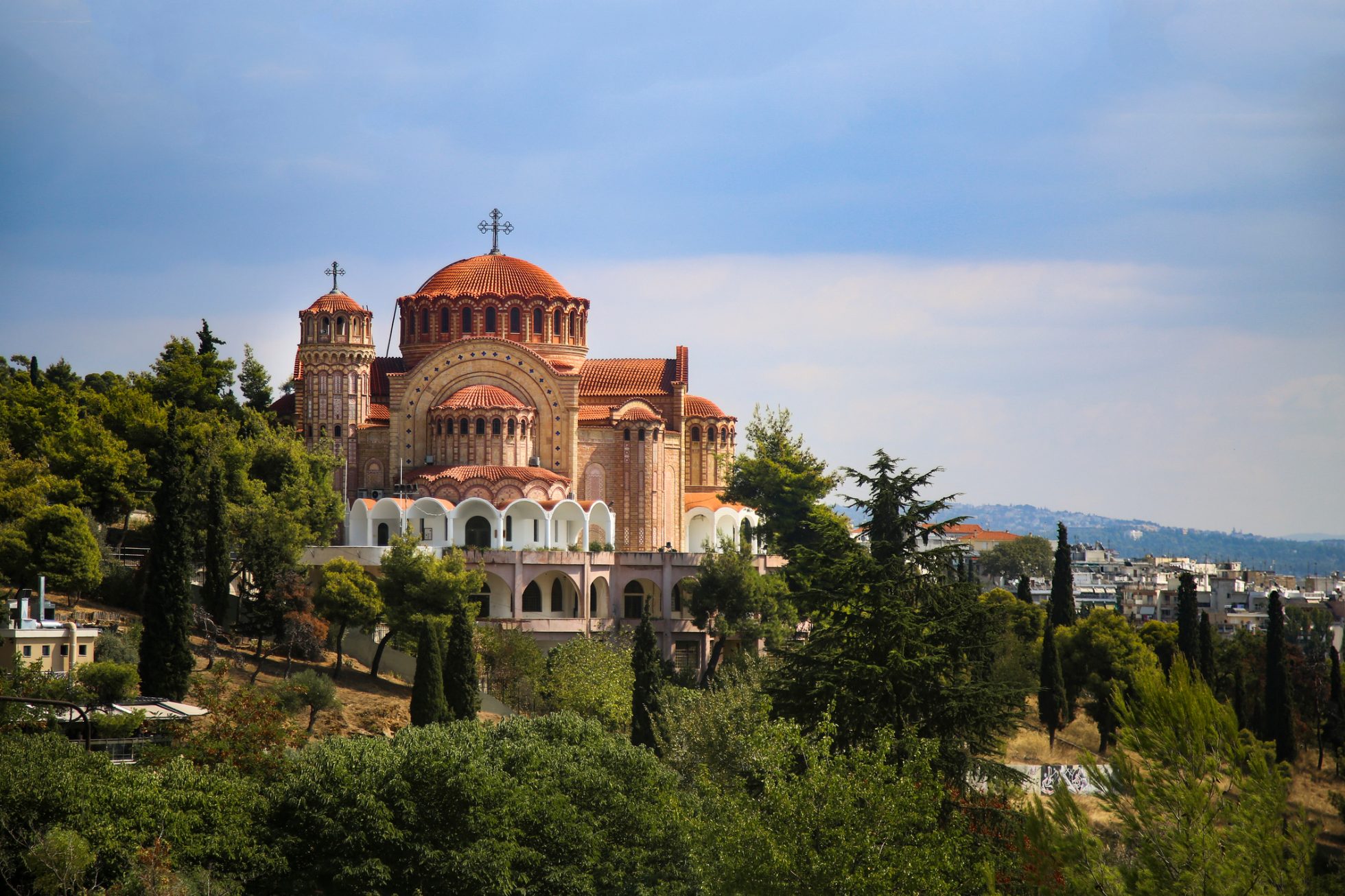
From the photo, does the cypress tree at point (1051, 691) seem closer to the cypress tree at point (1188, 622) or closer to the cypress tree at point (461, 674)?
the cypress tree at point (1188, 622)

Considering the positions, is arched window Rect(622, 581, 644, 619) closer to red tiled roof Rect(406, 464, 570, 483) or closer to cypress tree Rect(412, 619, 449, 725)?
red tiled roof Rect(406, 464, 570, 483)

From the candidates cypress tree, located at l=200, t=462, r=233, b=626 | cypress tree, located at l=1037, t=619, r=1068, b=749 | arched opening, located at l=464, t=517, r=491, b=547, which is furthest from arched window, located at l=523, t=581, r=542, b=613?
cypress tree, located at l=1037, t=619, r=1068, b=749

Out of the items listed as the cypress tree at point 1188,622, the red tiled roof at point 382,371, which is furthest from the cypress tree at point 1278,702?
the red tiled roof at point 382,371

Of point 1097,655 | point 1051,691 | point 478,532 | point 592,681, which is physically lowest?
point 1051,691

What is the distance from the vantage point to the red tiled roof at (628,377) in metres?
65.7

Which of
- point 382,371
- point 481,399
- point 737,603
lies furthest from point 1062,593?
point 382,371

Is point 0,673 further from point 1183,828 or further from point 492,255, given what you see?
point 492,255

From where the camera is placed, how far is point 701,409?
69.8 meters

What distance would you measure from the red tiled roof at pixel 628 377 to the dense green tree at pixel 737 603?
11135 millimetres

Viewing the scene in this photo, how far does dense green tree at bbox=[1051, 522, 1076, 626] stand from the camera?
64.3m

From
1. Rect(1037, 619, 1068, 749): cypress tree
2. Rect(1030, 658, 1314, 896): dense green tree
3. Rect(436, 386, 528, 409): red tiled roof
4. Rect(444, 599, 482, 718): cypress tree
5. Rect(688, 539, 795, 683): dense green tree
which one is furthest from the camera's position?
Rect(436, 386, 528, 409): red tiled roof

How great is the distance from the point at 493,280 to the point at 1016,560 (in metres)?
79.4

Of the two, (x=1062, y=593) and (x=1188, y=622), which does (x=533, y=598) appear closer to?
(x=1062, y=593)

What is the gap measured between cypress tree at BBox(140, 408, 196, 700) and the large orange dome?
24.2 metres
